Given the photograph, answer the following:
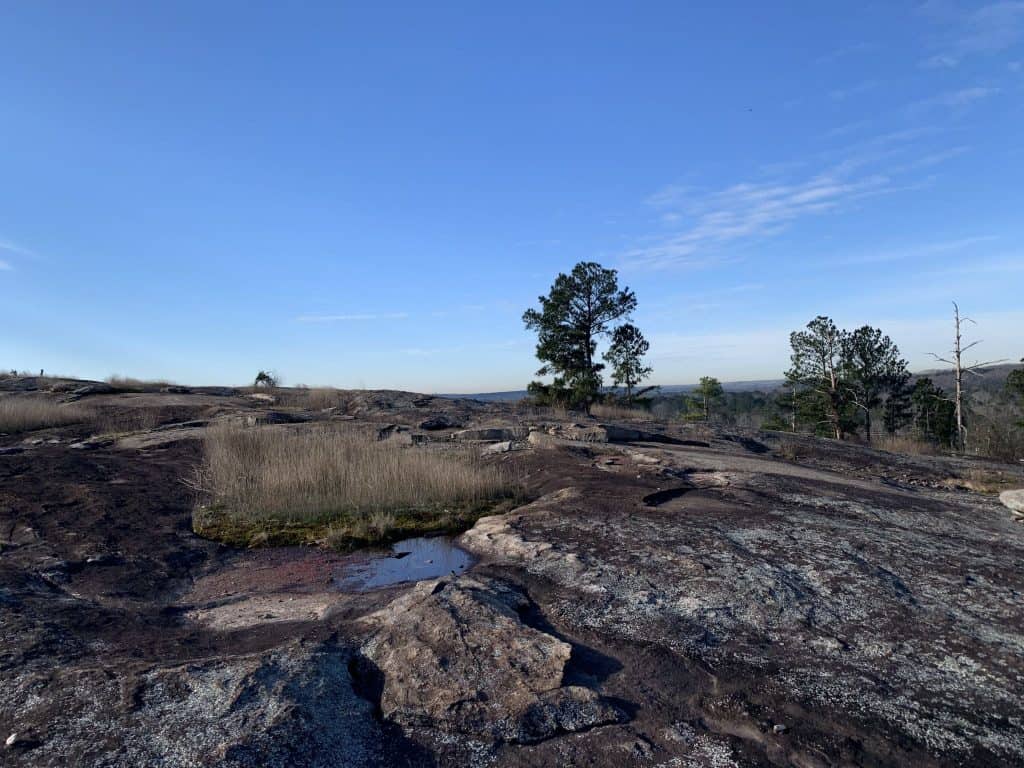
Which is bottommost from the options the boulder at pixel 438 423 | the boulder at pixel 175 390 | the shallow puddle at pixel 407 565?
the shallow puddle at pixel 407 565

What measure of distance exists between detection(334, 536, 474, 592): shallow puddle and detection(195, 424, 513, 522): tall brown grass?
116cm

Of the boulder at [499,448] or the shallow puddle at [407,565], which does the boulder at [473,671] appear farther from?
the boulder at [499,448]

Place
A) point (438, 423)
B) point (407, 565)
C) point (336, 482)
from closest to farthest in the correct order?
point (407, 565)
point (336, 482)
point (438, 423)

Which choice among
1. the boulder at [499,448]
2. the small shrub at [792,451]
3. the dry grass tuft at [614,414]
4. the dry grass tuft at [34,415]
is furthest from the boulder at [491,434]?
the dry grass tuft at [34,415]

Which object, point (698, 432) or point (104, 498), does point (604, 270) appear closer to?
point (698, 432)

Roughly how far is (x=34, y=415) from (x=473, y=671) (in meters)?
14.8

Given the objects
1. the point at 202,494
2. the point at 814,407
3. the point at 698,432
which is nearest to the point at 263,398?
the point at 202,494

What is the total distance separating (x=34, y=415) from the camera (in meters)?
13.5

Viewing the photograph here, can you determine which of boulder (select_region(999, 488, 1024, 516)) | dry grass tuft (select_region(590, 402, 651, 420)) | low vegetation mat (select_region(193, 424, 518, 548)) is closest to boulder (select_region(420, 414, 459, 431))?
low vegetation mat (select_region(193, 424, 518, 548))

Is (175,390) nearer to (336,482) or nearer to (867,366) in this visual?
(336,482)

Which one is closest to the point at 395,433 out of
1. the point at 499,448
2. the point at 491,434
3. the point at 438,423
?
the point at 438,423

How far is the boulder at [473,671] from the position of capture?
2703 mm

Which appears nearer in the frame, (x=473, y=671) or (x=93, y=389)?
(x=473, y=671)

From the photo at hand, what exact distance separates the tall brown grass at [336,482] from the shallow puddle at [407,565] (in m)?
1.16
